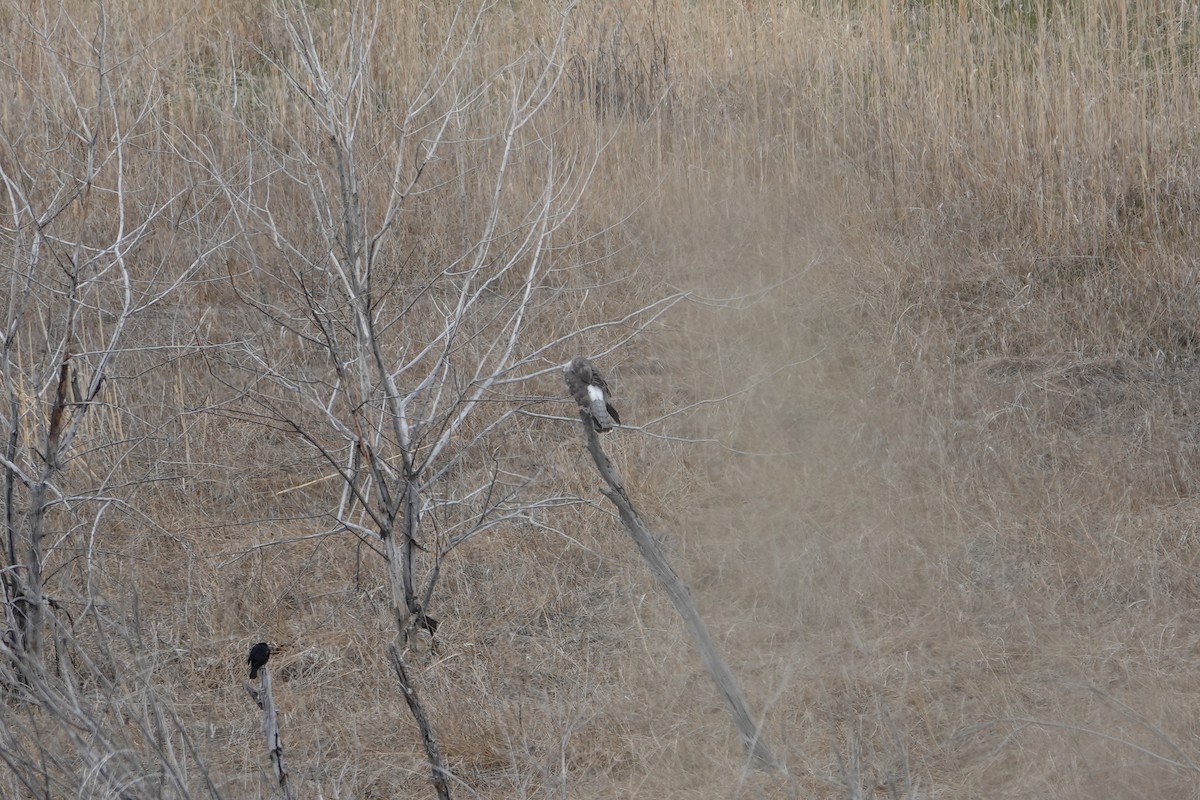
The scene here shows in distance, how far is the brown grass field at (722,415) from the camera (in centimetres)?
301

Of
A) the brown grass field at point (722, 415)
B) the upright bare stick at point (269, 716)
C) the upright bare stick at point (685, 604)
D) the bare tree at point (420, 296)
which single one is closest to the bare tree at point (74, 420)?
the brown grass field at point (722, 415)

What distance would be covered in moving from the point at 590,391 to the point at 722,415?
1.90 metres

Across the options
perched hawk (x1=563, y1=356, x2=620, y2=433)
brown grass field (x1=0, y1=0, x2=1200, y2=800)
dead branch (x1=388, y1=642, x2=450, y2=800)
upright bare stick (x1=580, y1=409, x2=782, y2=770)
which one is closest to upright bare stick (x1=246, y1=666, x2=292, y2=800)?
brown grass field (x1=0, y1=0, x2=1200, y2=800)

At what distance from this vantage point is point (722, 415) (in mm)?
4645

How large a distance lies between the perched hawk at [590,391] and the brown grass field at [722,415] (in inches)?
30.9

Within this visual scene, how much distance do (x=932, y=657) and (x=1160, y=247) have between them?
8.55 ft

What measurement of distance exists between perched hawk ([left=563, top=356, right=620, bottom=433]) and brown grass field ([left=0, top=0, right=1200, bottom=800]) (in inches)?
30.9

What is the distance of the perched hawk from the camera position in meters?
2.74

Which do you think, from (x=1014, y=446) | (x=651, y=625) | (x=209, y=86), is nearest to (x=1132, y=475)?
(x=1014, y=446)

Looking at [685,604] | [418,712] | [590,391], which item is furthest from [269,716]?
[590,391]

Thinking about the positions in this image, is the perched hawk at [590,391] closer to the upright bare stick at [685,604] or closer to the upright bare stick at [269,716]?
the upright bare stick at [685,604]

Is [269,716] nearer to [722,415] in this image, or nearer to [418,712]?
[418,712]

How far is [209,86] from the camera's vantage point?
22.3ft

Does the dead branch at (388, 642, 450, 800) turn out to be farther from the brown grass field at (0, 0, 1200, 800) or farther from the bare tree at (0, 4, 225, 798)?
the bare tree at (0, 4, 225, 798)
